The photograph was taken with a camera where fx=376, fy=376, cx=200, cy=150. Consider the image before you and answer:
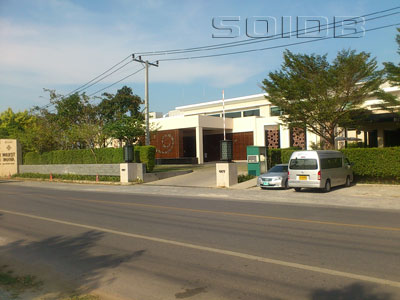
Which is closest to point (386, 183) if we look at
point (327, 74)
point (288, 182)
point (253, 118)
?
point (288, 182)

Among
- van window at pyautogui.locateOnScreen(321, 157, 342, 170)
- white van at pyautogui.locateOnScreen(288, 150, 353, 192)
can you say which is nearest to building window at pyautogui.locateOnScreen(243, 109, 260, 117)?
van window at pyautogui.locateOnScreen(321, 157, 342, 170)

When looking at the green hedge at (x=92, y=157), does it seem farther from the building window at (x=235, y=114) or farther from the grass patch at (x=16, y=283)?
the grass patch at (x=16, y=283)

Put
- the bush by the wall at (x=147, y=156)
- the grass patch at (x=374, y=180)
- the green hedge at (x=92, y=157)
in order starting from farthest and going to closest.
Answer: the green hedge at (x=92, y=157), the bush by the wall at (x=147, y=156), the grass patch at (x=374, y=180)

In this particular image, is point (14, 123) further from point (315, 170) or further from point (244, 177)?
point (315, 170)

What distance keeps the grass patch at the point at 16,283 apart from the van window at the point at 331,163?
15.1 m

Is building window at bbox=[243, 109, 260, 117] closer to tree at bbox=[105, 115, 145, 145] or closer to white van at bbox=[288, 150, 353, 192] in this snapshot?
tree at bbox=[105, 115, 145, 145]

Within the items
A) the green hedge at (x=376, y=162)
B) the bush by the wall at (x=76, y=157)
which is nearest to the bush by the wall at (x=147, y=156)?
the bush by the wall at (x=76, y=157)

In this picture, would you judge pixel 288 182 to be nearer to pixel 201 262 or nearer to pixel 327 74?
pixel 327 74

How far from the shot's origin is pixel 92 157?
33719 mm

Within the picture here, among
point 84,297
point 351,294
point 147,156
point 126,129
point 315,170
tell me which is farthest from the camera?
point 126,129

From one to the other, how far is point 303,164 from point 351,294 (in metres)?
14.1

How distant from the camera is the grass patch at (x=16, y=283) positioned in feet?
17.5

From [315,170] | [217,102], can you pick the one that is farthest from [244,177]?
[217,102]

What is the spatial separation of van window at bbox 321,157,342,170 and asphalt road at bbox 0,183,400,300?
6156 millimetres
